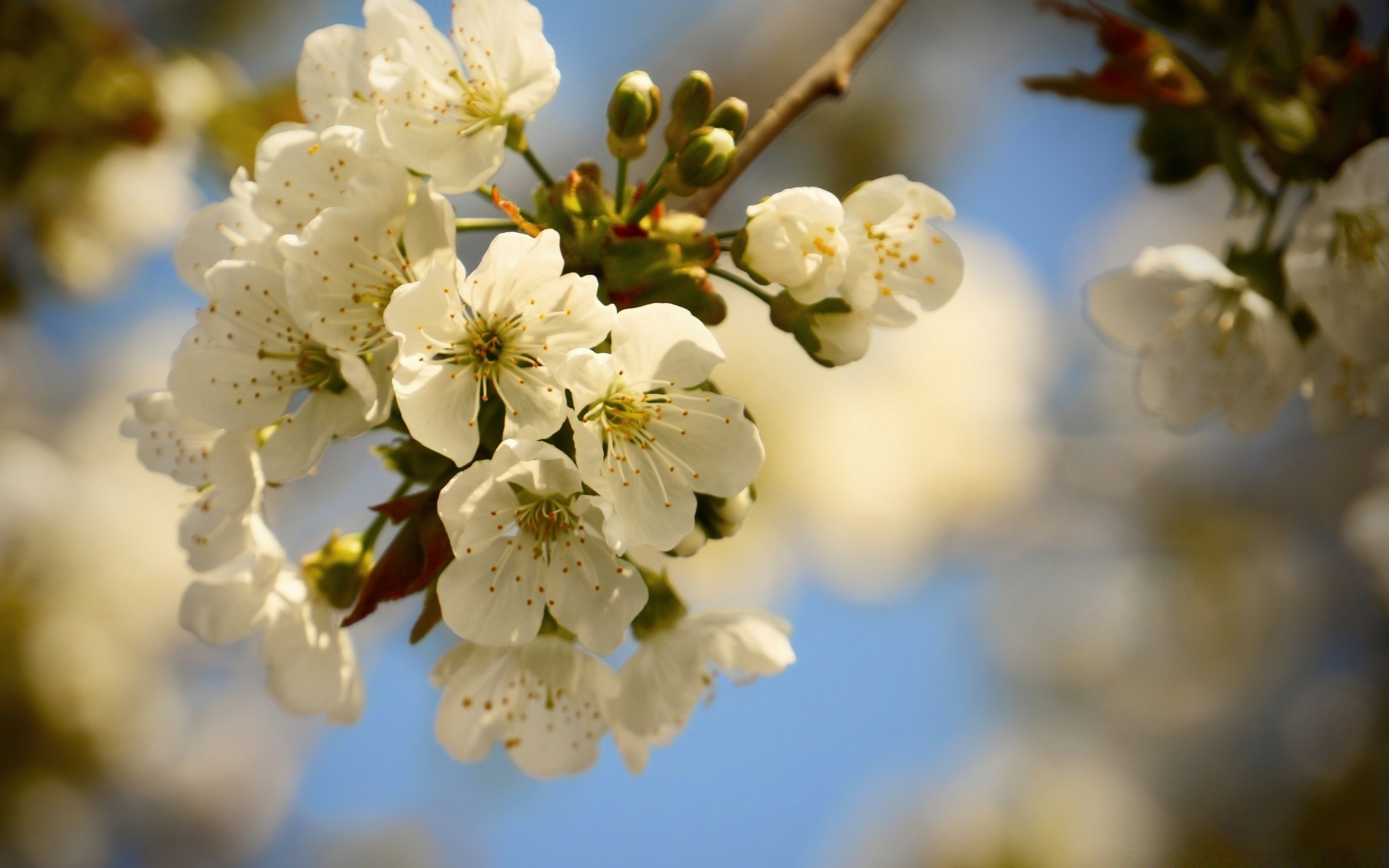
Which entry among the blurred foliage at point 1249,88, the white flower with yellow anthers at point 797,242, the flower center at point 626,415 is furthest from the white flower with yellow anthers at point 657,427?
the blurred foliage at point 1249,88

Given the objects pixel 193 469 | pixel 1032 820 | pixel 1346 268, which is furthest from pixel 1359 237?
pixel 1032 820

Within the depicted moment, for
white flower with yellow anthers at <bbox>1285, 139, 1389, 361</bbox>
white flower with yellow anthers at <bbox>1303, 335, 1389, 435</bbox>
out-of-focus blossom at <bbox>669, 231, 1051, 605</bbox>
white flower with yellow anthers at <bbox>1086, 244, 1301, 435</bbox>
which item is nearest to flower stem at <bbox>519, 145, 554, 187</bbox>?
white flower with yellow anthers at <bbox>1086, 244, 1301, 435</bbox>

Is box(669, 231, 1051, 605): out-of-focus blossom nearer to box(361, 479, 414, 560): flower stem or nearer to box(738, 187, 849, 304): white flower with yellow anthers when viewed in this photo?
box(361, 479, 414, 560): flower stem

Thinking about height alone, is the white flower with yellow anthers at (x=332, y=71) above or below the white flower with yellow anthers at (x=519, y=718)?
above

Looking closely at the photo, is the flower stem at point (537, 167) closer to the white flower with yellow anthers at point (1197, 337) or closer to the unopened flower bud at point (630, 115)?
the unopened flower bud at point (630, 115)

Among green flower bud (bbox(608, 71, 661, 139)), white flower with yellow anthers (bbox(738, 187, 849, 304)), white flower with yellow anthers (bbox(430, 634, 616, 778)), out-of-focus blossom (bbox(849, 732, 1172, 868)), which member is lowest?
out-of-focus blossom (bbox(849, 732, 1172, 868))

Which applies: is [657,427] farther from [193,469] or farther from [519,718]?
[193,469]
